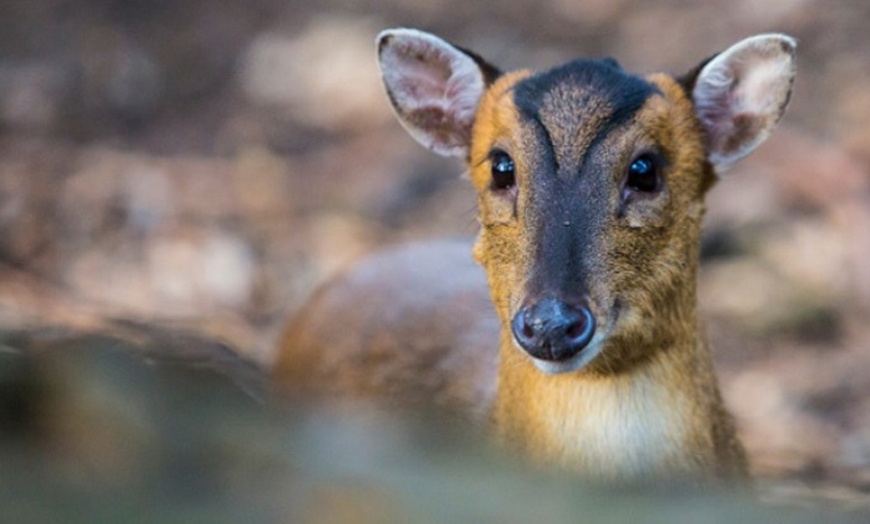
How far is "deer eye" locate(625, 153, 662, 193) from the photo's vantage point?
18.3ft

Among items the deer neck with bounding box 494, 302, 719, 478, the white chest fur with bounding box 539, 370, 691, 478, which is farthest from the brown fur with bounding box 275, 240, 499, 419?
the white chest fur with bounding box 539, 370, 691, 478

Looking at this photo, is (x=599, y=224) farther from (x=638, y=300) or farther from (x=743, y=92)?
(x=743, y=92)

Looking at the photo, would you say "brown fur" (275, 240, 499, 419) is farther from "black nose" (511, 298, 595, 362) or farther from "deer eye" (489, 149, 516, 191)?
"black nose" (511, 298, 595, 362)

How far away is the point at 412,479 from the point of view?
306 centimetres

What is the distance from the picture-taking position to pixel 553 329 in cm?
507

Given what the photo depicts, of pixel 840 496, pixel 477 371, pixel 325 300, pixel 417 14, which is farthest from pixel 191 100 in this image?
pixel 840 496

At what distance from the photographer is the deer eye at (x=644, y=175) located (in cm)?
559

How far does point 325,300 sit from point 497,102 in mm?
2110

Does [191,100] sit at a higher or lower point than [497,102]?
higher

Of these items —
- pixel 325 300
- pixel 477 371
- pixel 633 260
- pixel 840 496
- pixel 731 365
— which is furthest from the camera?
pixel 731 365

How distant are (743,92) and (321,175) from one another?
221 inches

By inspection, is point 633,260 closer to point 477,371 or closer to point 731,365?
point 477,371

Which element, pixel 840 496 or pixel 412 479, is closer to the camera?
pixel 412 479

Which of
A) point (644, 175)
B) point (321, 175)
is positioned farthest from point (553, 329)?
point (321, 175)
